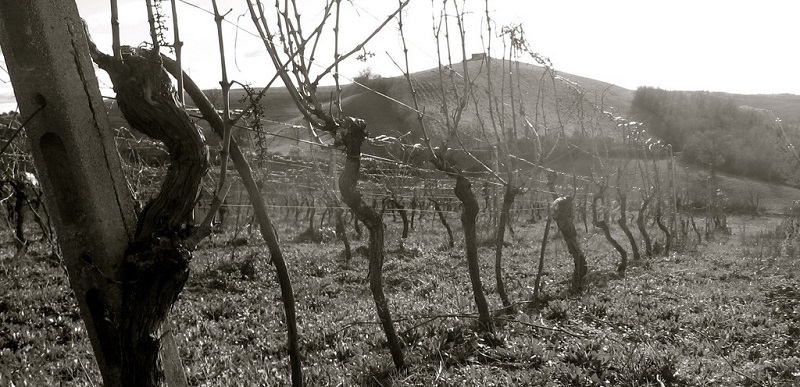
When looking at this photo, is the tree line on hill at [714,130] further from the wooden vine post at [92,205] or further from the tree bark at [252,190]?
the wooden vine post at [92,205]

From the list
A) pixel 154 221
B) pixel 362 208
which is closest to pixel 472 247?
pixel 362 208

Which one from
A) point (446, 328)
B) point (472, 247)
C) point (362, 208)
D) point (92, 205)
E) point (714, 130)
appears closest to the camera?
point (92, 205)

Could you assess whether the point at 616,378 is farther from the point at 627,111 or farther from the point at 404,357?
the point at 627,111

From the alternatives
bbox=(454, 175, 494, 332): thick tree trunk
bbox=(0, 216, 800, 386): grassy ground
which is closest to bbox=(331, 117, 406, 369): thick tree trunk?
bbox=(0, 216, 800, 386): grassy ground

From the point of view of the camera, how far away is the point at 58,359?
5465 mm

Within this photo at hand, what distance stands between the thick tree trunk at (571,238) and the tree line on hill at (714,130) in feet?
117

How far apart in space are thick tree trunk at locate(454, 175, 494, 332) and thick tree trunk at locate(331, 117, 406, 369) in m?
1.33

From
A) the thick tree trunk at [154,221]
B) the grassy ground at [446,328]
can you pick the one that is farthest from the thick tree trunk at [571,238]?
the thick tree trunk at [154,221]

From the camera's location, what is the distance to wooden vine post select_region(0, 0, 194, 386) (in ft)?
6.15

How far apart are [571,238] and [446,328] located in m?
4.14

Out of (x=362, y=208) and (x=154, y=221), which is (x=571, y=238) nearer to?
(x=362, y=208)

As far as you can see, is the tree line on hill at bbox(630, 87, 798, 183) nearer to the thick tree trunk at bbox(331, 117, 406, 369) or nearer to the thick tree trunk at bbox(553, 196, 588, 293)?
the thick tree trunk at bbox(553, 196, 588, 293)

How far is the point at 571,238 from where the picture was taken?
9.30 meters

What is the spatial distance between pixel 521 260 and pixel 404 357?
8239mm
